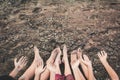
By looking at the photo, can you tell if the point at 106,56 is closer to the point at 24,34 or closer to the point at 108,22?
the point at 108,22

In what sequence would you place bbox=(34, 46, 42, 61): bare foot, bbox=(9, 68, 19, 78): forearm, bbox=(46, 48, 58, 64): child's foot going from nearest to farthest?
bbox=(9, 68, 19, 78): forearm
bbox=(46, 48, 58, 64): child's foot
bbox=(34, 46, 42, 61): bare foot

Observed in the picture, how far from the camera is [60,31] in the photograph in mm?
5707

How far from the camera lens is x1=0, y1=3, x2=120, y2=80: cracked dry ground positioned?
519cm

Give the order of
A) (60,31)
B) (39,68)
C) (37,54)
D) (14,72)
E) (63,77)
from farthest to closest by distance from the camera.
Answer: (60,31)
(37,54)
(14,72)
(39,68)
(63,77)

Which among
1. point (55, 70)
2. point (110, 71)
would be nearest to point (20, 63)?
point (55, 70)

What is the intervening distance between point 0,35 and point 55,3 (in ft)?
5.06

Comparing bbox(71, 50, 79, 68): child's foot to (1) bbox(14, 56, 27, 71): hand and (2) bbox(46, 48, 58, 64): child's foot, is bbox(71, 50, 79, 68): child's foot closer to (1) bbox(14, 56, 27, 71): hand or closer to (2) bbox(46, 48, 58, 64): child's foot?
(2) bbox(46, 48, 58, 64): child's foot

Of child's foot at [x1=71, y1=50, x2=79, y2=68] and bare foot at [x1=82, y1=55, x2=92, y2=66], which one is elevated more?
bare foot at [x1=82, y1=55, x2=92, y2=66]

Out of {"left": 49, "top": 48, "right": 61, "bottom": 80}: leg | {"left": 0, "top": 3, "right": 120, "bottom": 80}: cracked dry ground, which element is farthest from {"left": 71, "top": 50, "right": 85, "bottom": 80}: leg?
{"left": 0, "top": 3, "right": 120, "bottom": 80}: cracked dry ground

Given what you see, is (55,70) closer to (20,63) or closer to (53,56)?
(53,56)

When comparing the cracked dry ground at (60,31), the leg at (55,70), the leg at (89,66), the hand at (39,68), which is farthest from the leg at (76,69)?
the hand at (39,68)

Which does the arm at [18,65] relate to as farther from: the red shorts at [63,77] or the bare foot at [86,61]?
the bare foot at [86,61]

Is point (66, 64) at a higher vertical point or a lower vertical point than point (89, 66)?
lower

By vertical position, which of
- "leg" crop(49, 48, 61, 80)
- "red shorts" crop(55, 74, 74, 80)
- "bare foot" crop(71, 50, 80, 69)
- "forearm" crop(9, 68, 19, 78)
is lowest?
"forearm" crop(9, 68, 19, 78)
